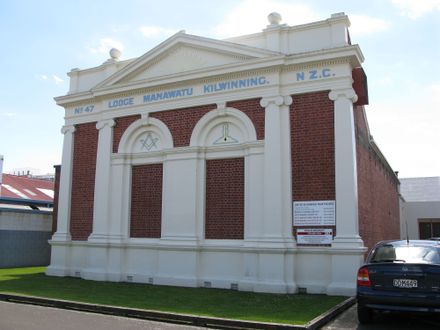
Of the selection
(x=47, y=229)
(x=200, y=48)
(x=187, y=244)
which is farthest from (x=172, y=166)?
(x=47, y=229)

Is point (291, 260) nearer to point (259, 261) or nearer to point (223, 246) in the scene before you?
point (259, 261)

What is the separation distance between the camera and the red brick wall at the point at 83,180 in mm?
17484

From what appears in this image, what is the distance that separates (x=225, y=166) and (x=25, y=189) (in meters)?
20.0

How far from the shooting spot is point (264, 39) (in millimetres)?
15258

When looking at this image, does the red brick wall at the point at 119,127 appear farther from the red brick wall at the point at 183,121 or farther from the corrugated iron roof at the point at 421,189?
the corrugated iron roof at the point at 421,189

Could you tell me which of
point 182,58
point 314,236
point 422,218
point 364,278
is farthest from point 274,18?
point 422,218

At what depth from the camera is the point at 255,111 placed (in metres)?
14.7

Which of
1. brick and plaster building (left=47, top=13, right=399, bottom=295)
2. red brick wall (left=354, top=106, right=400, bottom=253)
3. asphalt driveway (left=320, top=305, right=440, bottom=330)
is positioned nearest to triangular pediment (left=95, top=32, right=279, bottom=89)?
brick and plaster building (left=47, top=13, right=399, bottom=295)

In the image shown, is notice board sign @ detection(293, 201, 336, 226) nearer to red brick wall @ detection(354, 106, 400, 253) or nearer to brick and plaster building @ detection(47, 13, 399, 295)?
brick and plaster building @ detection(47, 13, 399, 295)

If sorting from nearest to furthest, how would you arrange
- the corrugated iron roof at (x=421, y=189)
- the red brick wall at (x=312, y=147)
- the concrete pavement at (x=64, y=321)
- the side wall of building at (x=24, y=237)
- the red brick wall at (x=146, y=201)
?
the concrete pavement at (x=64, y=321) → the red brick wall at (x=312, y=147) → the red brick wall at (x=146, y=201) → the side wall of building at (x=24, y=237) → the corrugated iron roof at (x=421, y=189)

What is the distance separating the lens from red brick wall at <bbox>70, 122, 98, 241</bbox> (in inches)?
688

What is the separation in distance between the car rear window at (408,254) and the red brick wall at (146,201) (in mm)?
8684

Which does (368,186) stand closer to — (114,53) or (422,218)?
(114,53)

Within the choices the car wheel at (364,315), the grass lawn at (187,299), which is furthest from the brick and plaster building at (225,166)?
the car wheel at (364,315)
